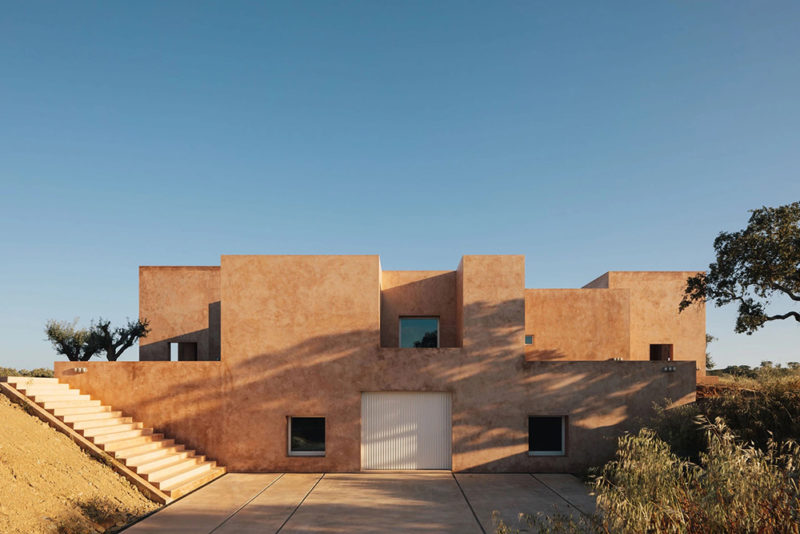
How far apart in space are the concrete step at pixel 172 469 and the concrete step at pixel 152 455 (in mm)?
339

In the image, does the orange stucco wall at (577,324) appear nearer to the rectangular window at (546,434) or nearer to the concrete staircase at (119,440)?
the rectangular window at (546,434)

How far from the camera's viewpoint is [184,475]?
12047 mm

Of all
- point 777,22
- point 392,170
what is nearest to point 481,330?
point 392,170

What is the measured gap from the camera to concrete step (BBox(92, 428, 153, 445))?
464 inches

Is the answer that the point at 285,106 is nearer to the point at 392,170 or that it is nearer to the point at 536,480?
Answer: the point at 392,170

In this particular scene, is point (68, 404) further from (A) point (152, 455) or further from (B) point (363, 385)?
(B) point (363, 385)

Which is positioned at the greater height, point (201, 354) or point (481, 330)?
point (481, 330)

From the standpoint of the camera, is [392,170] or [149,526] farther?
[392,170]

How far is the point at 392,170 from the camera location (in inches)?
762

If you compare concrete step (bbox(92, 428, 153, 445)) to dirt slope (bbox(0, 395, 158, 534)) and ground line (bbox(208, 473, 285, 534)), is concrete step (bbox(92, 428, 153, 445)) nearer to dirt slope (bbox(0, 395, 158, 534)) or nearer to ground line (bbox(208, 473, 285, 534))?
dirt slope (bbox(0, 395, 158, 534))

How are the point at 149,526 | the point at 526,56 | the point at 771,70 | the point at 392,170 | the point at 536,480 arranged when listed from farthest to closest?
1. the point at 392,170
2. the point at 526,56
3. the point at 771,70
4. the point at 536,480
5. the point at 149,526

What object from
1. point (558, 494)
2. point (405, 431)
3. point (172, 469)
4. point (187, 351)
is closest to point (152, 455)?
point (172, 469)

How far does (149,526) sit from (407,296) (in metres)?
9.25

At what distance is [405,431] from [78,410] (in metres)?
8.54
